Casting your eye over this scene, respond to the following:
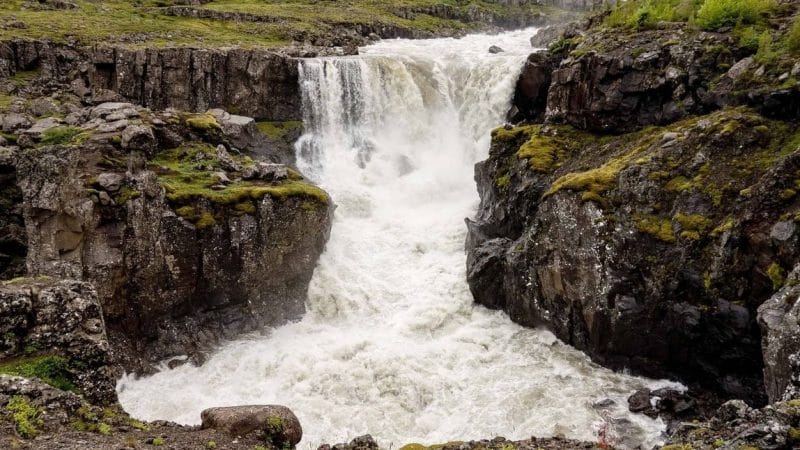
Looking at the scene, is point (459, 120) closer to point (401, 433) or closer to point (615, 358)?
point (615, 358)

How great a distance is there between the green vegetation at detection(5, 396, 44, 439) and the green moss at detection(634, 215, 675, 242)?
64.4 feet

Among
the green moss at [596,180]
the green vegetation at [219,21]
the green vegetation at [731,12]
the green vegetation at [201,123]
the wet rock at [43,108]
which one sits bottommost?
the green moss at [596,180]

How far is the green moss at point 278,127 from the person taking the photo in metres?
41.9

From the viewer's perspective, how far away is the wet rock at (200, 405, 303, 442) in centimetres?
1498

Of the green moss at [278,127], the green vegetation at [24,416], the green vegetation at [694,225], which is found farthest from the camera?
the green moss at [278,127]

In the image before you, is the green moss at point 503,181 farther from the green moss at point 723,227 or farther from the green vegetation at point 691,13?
the green moss at point 723,227

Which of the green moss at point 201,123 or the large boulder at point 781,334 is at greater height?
the green moss at point 201,123

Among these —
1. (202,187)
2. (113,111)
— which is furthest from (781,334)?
(113,111)

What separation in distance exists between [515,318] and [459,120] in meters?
21.5

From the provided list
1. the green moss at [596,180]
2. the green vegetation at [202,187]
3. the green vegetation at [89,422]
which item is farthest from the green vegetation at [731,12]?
the green vegetation at [89,422]

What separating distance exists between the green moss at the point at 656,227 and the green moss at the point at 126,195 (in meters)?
20.6

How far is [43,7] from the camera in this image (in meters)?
60.8

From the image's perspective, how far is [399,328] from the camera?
25.6 m

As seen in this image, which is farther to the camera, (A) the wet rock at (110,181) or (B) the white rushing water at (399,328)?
(A) the wet rock at (110,181)
